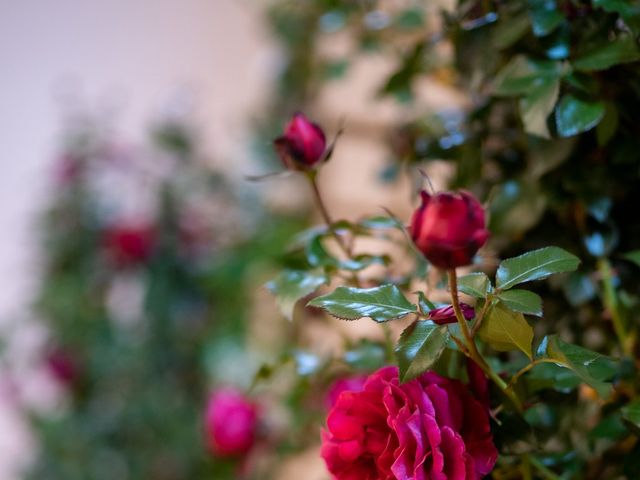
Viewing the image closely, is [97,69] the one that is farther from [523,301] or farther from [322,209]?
[523,301]

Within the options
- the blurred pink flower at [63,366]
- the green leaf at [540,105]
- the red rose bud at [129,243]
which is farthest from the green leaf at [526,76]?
the blurred pink flower at [63,366]

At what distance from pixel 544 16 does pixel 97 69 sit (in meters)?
2.04

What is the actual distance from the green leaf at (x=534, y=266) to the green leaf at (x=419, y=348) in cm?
3

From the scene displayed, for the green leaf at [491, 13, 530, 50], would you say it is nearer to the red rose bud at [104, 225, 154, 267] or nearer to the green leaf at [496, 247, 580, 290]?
the green leaf at [496, 247, 580, 290]

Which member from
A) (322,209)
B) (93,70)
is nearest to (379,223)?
(322,209)

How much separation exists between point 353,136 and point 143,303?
0.61m

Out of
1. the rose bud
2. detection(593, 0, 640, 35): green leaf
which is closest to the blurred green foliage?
the rose bud

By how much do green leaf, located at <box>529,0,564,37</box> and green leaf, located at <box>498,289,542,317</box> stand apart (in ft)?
0.56

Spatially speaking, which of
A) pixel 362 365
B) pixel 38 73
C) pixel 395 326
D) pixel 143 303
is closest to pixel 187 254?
pixel 143 303

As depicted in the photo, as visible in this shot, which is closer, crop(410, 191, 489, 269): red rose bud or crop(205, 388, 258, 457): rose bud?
crop(410, 191, 489, 269): red rose bud

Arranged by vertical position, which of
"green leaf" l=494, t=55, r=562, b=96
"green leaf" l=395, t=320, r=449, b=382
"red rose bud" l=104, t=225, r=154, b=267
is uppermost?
"green leaf" l=494, t=55, r=562, b=96

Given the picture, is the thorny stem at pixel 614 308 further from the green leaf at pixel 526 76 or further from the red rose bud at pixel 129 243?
the red rose bud at pixel 129 243

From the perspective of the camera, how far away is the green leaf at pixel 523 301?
0.25 m

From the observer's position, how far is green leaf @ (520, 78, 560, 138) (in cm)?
35
